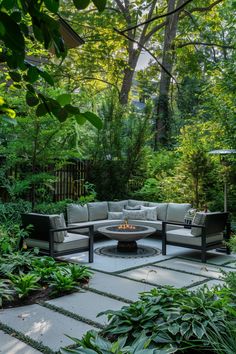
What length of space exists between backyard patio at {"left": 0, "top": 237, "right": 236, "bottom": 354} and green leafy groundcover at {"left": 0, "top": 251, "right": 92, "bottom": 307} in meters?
0.14

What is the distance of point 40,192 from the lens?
25.9ft

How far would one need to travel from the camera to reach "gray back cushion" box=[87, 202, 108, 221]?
27.2ft

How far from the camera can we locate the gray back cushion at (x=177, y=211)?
8.02 metres

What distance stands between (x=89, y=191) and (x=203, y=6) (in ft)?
27.8

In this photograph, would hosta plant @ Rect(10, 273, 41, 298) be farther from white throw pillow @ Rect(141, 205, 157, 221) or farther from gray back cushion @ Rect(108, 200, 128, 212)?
gray back cushion @ Rect(108, 200, 128, 212)

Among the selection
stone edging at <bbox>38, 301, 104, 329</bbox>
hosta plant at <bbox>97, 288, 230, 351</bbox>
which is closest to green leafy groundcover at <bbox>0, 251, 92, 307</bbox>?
stone edging at <bbox>38, 301, 104, 329</bbox>

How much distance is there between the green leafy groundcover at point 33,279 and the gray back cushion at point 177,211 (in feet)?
11.6

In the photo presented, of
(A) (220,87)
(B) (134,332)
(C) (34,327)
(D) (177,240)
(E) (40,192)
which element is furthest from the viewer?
(A) (220,87)

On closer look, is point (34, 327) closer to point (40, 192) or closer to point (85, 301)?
point (85, 301)

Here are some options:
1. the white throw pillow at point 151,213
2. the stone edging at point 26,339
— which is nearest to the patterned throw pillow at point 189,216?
the white throw pillow at point 151,213

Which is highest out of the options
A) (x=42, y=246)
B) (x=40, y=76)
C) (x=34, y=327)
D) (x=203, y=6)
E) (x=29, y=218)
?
(x=203, y=6)

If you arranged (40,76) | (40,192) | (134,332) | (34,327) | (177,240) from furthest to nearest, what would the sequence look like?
(40,192)
(177,240)
(34,327)
(134,332)
(40,76)

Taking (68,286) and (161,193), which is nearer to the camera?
(68,286)

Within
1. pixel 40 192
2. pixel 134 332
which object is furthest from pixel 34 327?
pixel 40 192
